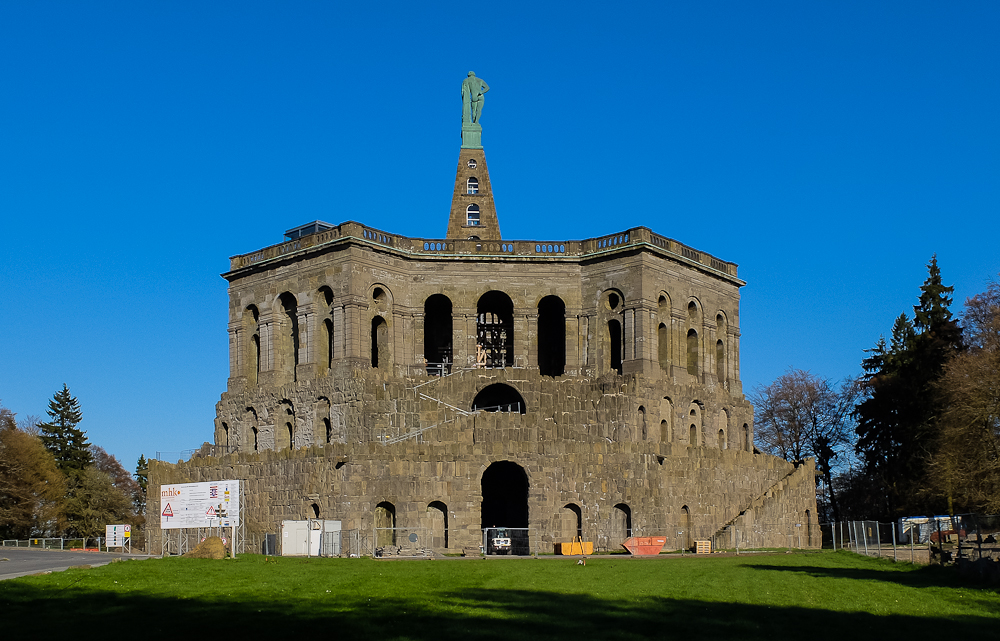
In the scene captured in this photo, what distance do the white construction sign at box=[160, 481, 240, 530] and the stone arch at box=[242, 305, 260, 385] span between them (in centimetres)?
1810

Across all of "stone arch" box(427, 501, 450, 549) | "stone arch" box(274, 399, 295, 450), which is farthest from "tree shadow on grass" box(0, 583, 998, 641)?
"stone arch" box(274, 399, 295, 450)

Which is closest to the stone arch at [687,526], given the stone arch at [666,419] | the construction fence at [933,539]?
the stone arch at [666,419]

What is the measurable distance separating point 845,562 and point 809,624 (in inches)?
927

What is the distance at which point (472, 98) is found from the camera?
85.4 meters

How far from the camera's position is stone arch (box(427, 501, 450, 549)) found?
2368 inches

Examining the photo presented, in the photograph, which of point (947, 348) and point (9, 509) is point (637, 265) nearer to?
point (947, 348)

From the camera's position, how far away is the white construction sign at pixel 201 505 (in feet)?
177

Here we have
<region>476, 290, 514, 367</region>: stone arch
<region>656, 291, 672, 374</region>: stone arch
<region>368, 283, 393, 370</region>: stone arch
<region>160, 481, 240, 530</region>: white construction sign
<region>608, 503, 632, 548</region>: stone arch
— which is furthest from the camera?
<region>476, 290, 514, 367</region>: stone arch

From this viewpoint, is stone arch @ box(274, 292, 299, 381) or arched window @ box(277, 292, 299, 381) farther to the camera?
arched window @ box(277, 292, 299, 381)

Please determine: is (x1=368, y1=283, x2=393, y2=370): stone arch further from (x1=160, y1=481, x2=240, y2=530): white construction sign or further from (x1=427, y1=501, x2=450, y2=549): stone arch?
(x1=160, y1=481, x2=240, y2=530): white construction sign

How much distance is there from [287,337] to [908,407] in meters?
40.7

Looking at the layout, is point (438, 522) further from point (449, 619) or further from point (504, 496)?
point (449, 619)

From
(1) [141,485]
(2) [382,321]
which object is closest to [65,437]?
(1) [141,485]

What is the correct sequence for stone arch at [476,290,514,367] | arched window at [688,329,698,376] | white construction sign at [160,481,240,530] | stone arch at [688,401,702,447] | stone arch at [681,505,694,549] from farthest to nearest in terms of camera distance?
stone arch at [476,290,514,367] < arched window at [688,329,698,376] < stone arch at [688,401,702,447] < stone arch at [681,505,694,549] < white construction sign at [160,481,240,530]
